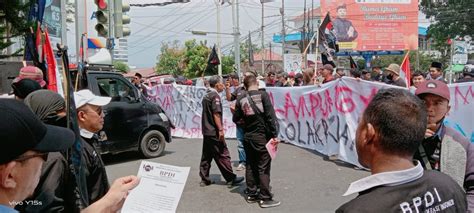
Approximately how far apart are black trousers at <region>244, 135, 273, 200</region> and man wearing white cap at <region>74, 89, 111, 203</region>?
10.8 feet

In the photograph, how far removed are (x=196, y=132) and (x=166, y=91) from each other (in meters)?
2.19

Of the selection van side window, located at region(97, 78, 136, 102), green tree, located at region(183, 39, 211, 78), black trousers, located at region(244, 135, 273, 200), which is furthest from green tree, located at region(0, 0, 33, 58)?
green tree, located at region(183, 39, 211, 78)

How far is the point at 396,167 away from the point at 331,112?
7701mm

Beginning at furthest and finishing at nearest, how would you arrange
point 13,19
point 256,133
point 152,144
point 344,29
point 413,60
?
point 413,60 → point 344,29 → point 152,144 → point 13,19 → point 256,133

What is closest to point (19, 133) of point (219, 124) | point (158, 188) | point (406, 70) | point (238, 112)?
point (158, 188)

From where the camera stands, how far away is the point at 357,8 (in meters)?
36.0

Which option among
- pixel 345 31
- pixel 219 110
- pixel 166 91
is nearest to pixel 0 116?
pixel 219 110

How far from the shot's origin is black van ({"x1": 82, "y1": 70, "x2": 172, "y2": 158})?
934cm

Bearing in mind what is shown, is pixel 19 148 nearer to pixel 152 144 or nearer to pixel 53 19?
pixel 152 144

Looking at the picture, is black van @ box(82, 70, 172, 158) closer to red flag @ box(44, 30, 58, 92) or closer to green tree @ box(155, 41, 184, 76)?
red flag @ box(44, 30, 58, 92)

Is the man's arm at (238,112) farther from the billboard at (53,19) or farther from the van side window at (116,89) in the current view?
the billboard at (53,19)

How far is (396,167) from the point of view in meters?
1.75

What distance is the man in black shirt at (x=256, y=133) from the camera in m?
6.45

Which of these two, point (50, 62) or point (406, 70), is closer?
point (50, 62)
